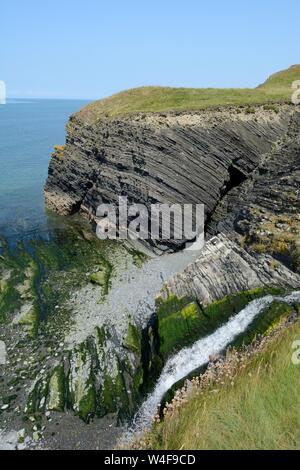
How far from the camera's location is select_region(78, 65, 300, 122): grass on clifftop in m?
45.7

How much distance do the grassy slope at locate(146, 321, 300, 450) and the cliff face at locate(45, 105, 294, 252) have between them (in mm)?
29052

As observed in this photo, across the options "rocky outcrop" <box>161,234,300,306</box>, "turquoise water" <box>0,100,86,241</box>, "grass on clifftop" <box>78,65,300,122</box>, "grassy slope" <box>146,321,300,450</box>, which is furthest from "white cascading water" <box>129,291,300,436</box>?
"grass on clifftop" <box>78,65,300,122</box>

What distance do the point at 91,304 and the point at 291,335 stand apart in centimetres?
1842

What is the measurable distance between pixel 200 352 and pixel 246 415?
10.6 meters

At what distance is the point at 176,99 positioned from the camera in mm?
49594

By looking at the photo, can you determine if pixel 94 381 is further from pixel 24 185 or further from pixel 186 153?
pixel 24 185

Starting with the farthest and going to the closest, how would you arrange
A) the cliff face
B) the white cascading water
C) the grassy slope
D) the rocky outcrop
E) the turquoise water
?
1. the turquoise water
2. the cliff face
3. the rocky outcrop
4. the white cascading water
5. the grassy slope

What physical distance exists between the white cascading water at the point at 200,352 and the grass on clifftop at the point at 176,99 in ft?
93.3

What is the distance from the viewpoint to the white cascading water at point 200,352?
63.1 feet

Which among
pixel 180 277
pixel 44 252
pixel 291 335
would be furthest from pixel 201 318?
pixel 44 252

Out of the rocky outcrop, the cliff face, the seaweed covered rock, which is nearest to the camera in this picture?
the seaweed covered rock

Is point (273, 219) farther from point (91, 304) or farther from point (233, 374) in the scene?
point (233, 374)

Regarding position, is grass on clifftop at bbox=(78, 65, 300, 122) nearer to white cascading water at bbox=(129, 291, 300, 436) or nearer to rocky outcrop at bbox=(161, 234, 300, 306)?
rocky outcrop at bbox=(161, 234, 300, 306)

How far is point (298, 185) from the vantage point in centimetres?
2584
